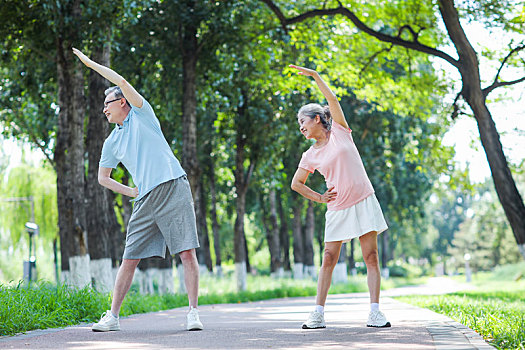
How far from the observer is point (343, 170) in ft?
20.6

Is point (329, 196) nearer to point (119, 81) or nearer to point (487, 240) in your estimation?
point (119, 81)

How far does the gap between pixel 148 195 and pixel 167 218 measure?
26 centimetres

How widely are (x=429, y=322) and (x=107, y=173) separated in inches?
140

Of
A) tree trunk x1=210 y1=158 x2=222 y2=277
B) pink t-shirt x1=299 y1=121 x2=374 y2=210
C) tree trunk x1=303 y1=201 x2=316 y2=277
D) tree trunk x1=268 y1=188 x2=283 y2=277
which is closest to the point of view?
pink t-shirt x1=299 y1=121 x2=374 y2=210

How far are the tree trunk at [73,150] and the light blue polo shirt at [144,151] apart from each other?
6120mm

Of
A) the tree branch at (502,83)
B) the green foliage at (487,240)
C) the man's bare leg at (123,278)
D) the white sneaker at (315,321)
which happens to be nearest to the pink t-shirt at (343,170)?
the white sneaker at (315,321)

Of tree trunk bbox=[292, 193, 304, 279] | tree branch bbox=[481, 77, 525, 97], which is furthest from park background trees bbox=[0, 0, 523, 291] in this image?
tree trunk bbox=[292, 193, 304, 279]

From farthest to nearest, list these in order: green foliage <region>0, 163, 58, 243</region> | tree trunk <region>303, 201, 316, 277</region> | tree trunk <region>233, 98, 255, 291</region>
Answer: green foliage <region>0, 163, 58, 243</region> < tree trunk <region>303, 201, 316, 277</region> < tree trunk <region>233, 98, 255, 291</region>

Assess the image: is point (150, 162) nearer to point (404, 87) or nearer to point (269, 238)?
point (404, 87)

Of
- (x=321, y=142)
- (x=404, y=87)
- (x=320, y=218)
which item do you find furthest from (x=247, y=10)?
(x=320, y=218)

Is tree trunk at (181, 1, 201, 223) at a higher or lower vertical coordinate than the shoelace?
higher

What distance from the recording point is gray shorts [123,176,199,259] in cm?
588

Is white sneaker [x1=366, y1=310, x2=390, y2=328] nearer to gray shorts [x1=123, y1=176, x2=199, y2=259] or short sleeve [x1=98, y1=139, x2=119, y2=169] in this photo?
gray shorts [x1=123, y1=176, x2=199, y2=259]

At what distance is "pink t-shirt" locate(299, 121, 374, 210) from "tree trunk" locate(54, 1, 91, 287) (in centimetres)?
661
